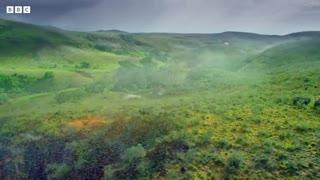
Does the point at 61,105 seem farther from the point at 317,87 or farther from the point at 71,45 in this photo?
the point at 71,45

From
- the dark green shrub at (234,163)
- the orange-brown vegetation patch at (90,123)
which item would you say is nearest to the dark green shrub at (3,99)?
the orange-brown vegetation patch at (90,123)

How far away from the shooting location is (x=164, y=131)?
40.6 m

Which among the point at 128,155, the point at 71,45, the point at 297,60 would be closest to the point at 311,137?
the point at 128,155

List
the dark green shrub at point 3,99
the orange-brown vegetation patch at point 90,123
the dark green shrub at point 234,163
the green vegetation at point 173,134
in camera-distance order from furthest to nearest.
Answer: the dark green shrub at point 3,99 → the orange-brown vegetation patch at point 90,123 → the green vegetation at point 173,134 → the dark green shrub at point 234,163

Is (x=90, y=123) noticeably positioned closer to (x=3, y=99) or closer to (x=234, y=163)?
(x=234, y=163)

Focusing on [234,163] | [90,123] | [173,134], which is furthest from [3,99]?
[234,163]

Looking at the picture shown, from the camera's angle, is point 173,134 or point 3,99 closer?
point 173,134

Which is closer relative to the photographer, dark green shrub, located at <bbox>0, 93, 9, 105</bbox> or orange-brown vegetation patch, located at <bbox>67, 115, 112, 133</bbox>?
orange-brown vegetation patch, located at <bbox>67, 115, 112, 133</bbox>

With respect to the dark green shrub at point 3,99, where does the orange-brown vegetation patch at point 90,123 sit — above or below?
above

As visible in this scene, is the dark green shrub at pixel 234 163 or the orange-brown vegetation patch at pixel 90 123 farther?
the orange-brown vegetation patch at pixel 90 123

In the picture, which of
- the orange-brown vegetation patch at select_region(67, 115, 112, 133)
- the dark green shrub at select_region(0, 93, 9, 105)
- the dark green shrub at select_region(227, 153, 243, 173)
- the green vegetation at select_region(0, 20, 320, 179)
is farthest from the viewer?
the dark green shrub at select_region(0, 93, 9, 105)

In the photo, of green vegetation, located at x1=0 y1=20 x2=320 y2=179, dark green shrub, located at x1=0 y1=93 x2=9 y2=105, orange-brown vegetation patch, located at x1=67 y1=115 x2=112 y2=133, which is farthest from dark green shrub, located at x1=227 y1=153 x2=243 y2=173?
dark green shrub, located at x1=0 y1=93 x2=9 y2=105

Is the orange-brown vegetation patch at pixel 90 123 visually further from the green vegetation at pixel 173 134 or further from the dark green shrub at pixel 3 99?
the dark green shrub at pixel 3 99

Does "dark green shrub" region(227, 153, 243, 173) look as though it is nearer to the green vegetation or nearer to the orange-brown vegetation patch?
the green vegetation
